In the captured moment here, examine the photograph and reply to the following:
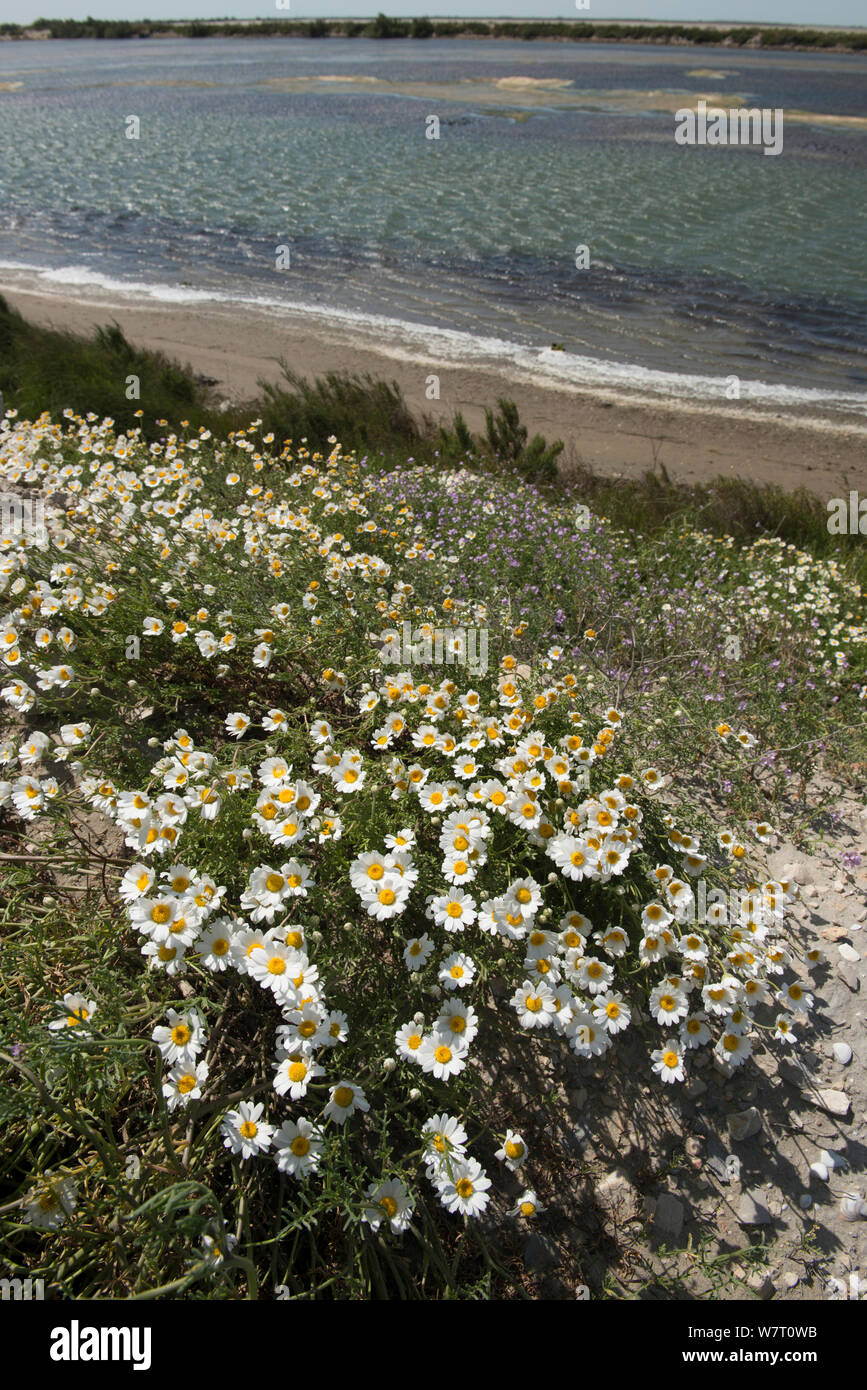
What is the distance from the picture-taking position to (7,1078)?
7.18ft

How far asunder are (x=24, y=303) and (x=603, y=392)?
41.1ft

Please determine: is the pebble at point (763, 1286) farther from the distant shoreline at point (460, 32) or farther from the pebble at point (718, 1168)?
the distant shoreline at point (460, 32)

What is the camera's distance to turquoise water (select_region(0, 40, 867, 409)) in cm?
1441

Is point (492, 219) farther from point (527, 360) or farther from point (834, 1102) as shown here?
point (834, 1102)

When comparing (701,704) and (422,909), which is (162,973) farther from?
(701,704)

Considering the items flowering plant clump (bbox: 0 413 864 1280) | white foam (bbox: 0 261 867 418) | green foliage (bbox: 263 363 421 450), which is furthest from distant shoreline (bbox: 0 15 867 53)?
flowering plant clump (bbox: 0 413 864 1280)

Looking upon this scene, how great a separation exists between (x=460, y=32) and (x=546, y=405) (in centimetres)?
10119

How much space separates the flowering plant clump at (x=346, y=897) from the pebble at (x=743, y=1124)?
160 millimetres

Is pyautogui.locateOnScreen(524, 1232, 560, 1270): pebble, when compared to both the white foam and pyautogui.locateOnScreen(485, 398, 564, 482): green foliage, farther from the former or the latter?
the white foam

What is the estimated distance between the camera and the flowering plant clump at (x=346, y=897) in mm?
2080

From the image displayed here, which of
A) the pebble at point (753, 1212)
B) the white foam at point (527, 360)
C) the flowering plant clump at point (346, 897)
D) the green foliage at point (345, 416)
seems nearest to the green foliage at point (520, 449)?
the green foliage at point (345, 416)

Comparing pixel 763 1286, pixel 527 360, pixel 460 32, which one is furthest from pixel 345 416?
pixel 460 32

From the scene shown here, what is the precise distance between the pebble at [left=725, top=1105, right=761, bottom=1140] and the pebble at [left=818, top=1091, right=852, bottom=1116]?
0.88ft
